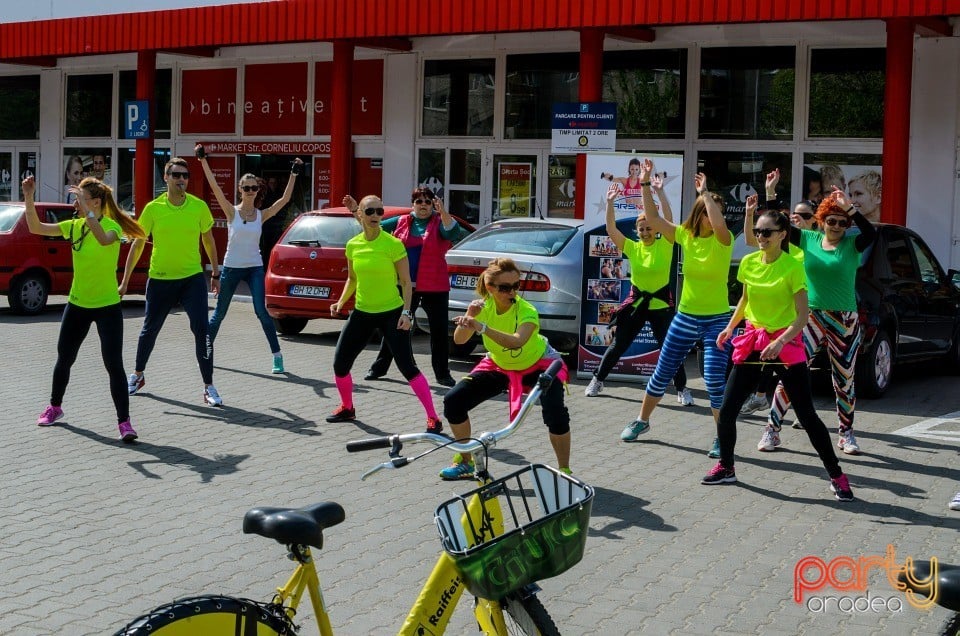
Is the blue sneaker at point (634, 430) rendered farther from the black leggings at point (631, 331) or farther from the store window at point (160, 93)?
the store window at point (160, 93)

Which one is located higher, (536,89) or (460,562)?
(536,89)

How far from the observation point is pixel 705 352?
9406 millimetres

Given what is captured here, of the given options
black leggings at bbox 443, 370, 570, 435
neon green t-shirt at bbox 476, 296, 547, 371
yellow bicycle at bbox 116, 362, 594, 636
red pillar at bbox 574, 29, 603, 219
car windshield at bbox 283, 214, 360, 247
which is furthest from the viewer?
red pillar at bbox 574, 29, 603, 219

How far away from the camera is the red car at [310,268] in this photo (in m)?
14.7

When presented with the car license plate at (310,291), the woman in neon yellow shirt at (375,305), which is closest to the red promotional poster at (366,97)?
the car license plate at (310,291)

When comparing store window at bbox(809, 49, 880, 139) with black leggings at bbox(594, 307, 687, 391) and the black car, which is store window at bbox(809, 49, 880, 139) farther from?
black leggings at bbox(594, 307, 687, 391)

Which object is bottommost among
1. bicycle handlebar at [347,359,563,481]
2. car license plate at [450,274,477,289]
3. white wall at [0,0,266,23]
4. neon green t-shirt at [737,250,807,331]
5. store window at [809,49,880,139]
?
car license plate at [450,274,477,289]

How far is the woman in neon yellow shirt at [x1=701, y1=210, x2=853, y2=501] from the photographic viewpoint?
7.99 metres

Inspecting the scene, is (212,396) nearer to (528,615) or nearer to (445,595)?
(445,595)

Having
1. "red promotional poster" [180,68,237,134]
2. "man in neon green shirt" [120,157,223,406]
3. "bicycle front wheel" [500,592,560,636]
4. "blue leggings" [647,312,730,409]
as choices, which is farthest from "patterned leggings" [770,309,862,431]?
"red promotional poster" [180,68,237,134]

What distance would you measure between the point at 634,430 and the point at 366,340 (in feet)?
6.90

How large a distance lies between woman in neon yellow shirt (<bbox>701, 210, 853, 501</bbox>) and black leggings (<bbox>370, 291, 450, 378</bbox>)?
4.44 meters

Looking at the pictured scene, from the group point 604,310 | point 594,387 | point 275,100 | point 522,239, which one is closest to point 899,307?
point 604,310

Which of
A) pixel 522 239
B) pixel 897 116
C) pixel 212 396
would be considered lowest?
pixel 212 396
